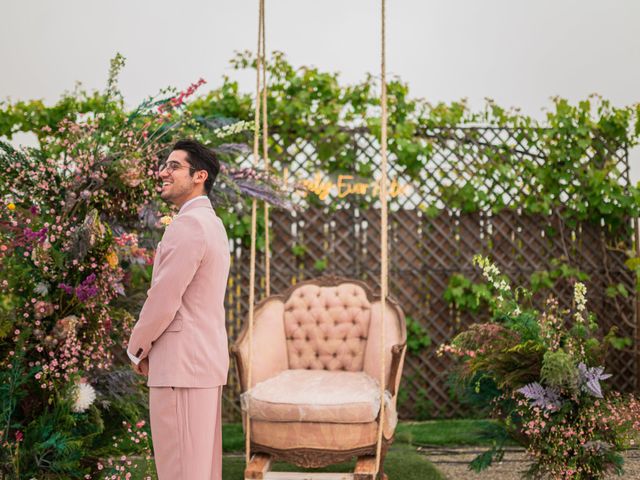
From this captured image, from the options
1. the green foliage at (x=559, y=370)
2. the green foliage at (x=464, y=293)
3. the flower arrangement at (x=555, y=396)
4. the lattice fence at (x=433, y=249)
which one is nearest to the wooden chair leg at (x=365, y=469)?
the flower arrangement at (x=555, y=396)

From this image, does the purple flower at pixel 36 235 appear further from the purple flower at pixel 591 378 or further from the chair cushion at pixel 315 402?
the purple flower at pixel 591 378

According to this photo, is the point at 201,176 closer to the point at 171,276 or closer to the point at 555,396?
the point at 171,276

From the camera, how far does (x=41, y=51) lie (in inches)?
181

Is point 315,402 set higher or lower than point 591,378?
lower

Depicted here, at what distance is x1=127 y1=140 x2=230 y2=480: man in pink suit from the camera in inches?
68.6

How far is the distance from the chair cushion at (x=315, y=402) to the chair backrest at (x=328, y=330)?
48 centimetres

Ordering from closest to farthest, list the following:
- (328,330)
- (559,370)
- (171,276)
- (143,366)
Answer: (171,276), (143,366), (559,370), (328,330)

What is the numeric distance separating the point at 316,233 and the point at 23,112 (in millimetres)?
2250

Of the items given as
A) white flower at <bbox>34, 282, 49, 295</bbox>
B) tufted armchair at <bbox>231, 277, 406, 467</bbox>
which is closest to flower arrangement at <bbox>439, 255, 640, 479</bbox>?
tufted armchair at <bbox>231, 277, 406, 467</bbox>

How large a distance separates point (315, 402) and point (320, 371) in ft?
2.18

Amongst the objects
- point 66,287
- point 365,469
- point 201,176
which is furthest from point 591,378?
point 66,287

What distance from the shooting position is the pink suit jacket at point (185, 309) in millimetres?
1737

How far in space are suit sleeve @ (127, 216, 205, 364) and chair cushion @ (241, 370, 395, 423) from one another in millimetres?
1172

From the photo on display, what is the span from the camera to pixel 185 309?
1.80m
